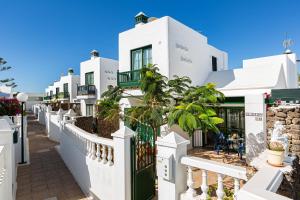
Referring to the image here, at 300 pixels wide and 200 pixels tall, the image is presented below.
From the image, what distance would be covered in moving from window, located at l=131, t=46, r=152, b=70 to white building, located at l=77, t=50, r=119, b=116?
9.88m

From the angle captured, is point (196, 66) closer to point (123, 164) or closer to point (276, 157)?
point (276, 157)

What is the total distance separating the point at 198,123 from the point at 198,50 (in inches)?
397

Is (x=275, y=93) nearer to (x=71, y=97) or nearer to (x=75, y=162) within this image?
(x=75, y=162)

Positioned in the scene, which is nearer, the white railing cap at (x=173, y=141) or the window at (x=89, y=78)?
the white railing cap at (x=173, y=141)

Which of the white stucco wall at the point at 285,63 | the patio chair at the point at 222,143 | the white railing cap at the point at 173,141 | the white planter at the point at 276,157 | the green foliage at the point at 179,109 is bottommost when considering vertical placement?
the patio chair at the point at 222,143

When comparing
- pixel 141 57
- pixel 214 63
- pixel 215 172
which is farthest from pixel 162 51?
pixel 215 172

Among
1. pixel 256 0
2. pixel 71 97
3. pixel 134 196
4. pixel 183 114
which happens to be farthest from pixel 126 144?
pixel 71 97

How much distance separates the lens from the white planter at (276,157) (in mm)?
3586

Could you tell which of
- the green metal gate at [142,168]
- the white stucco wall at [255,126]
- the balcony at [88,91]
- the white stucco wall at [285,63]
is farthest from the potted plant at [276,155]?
the balcony at [88,91]

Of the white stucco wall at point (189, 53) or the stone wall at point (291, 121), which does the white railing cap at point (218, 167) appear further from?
the white stucco wall at point (189, 53)

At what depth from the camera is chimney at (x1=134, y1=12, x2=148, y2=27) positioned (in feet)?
42.0

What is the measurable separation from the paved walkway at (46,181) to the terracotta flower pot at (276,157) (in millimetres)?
6020

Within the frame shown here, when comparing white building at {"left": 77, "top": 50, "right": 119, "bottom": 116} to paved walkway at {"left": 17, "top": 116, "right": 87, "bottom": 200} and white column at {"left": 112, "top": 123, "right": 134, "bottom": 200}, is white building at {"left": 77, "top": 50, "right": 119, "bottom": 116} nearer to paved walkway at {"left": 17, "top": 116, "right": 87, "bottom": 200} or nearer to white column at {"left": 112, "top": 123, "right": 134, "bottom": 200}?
paved walkway at {"left": 17, "top": 116, "right": 87, "bottom": 200}

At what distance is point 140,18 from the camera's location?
1294cm
